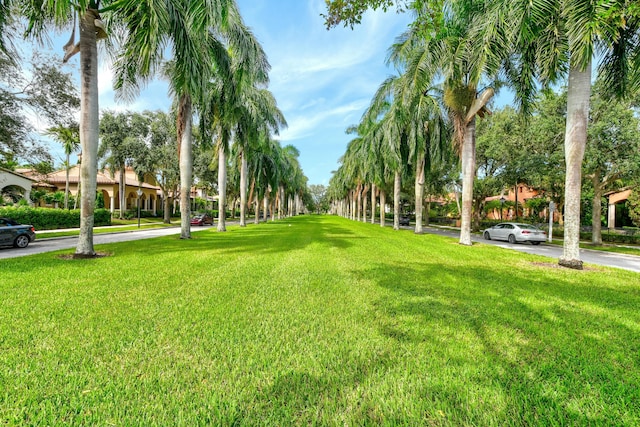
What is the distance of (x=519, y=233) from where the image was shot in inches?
746

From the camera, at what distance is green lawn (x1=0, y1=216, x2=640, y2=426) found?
2299 mm

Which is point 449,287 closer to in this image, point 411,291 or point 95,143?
point 411,291

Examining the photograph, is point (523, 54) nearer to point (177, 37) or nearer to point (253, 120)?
point (177, 37)

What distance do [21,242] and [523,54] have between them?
22408 mm

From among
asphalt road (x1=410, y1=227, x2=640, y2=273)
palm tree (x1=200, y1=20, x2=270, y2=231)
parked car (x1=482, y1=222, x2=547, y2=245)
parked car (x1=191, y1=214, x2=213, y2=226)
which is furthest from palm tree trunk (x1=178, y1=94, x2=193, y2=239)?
parked car (x1=482, y1=222, x2=547, y2=245)

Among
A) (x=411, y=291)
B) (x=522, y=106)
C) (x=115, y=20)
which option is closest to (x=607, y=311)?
(x=411, y=291)

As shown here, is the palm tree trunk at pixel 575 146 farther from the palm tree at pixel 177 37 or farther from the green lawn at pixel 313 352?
the palm tree at pixel 177 37

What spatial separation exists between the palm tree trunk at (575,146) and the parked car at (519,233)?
35.1 ft

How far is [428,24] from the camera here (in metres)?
5.12

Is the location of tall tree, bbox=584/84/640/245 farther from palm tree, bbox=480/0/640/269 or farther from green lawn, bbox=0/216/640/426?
green lawn, bbox=0/216/640/426

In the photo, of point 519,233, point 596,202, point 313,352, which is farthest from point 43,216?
point 596,202

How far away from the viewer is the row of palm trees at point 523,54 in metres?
7.24

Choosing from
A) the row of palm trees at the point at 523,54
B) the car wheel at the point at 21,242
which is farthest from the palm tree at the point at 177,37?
the car wheel at the point at 21,242

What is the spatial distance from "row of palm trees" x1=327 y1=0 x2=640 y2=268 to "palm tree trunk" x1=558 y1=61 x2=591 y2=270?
0.08 ft
